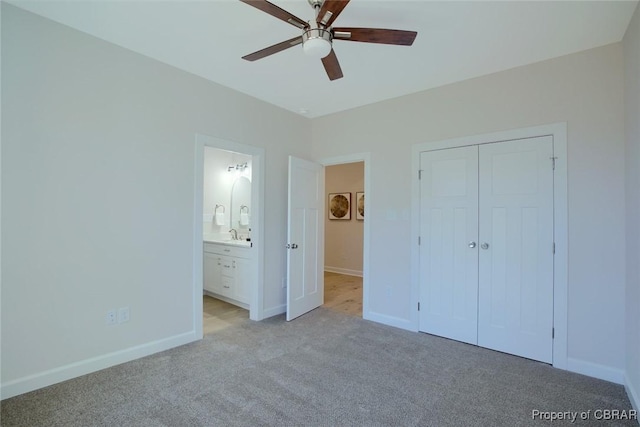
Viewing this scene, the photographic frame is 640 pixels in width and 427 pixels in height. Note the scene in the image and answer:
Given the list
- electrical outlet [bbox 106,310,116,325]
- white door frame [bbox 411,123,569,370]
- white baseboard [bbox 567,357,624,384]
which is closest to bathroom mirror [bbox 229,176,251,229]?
electrical outlet [bbox 106,310,116,325]

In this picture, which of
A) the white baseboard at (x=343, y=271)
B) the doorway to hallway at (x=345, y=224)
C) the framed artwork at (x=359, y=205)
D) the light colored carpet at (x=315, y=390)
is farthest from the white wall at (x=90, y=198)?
the white baseboard at (x=343, y=271)

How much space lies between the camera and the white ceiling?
2.04 m

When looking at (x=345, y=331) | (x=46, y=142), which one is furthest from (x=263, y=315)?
(x=46, y=142)

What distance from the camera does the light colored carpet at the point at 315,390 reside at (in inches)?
75.0

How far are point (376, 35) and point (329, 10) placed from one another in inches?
13.7

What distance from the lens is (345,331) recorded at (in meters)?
3.34

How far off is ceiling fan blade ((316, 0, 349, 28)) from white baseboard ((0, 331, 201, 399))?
2923mm

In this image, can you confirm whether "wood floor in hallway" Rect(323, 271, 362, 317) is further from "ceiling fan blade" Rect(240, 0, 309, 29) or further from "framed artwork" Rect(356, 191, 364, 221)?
"ceiling fan blade" Rect(240, 0, 309, 29)

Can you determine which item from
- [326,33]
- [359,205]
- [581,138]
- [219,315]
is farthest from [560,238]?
[359,205]

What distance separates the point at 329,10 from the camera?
1630 millimetres

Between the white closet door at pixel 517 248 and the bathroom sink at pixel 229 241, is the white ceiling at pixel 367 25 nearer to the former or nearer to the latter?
the white closet door at pixel 517 248

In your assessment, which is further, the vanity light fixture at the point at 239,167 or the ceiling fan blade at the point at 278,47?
the vanity light fixture at the point at 239,167

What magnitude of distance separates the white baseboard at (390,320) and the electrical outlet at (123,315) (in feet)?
8.25

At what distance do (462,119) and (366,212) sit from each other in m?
1.45
